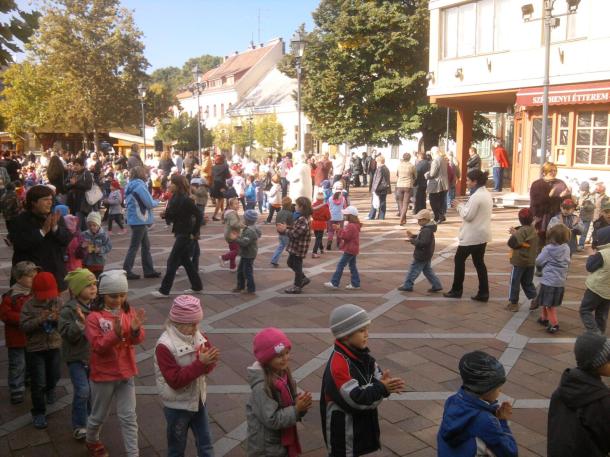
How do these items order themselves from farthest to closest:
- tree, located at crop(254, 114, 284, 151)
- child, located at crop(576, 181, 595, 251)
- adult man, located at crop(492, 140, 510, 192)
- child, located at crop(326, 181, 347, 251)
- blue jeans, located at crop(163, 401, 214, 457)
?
tree, located at crop(254, 114, 284, 151)
adult man, located at crop(492, 140, 510, 192)
child, located at crop(326, 181, 347, 251)
child, located at crop(576, 181, 595, 251)
blue jeans, located at crop(163, 401, 214, 457)

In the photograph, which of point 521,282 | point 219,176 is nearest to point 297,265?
point 521,282

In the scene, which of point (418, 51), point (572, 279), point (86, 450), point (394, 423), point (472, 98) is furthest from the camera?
point (418, 51)

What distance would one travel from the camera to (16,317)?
471 cm

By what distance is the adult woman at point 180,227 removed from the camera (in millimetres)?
8141

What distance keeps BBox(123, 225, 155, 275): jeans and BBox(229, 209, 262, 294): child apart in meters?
1.55

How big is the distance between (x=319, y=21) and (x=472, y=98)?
50.5ft

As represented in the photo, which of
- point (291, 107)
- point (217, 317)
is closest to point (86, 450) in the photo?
point (217, 317)

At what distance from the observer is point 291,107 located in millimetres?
53031

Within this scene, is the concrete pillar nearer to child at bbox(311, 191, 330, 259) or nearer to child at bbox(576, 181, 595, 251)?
child at bbox(576, 181, 595, 251)

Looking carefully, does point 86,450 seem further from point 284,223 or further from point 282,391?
point 284,223

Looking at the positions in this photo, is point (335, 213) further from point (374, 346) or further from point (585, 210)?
point (374, 346)

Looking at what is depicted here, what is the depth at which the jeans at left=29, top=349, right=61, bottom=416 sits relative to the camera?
4523 mm

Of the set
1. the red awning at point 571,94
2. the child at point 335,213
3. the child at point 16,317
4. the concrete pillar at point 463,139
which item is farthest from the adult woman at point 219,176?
the concrete pillar at point 463,139

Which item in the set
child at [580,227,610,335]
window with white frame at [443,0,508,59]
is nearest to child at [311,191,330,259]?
child at [580,227,610,335]
